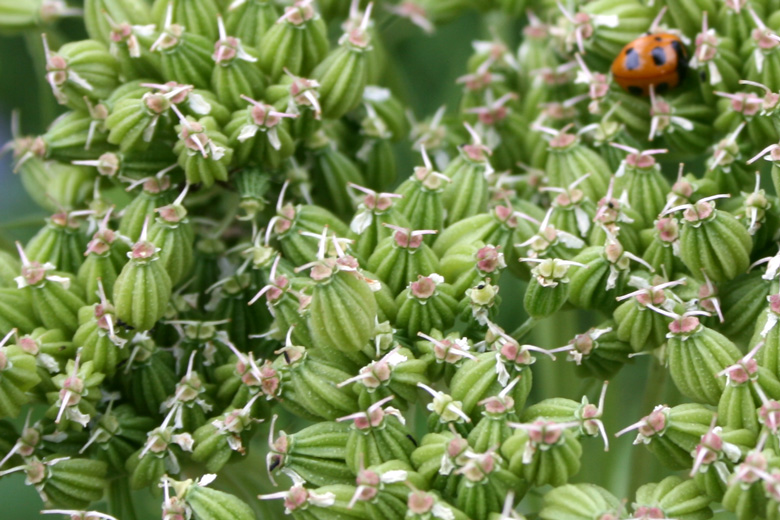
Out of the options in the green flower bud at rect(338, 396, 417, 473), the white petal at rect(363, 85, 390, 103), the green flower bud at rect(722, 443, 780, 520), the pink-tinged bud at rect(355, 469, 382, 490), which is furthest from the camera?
the white petal at rect(363, 85, 390, 103)

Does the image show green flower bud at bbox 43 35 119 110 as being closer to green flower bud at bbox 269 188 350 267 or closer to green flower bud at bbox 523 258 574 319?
green flower bud at bbox 269 188 350 267

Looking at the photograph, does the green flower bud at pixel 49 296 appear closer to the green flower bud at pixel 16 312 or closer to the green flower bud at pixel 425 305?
the green flower bud at pixel 16 312

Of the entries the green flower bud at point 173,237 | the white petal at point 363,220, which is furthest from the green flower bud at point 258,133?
the white petal at point 363,220

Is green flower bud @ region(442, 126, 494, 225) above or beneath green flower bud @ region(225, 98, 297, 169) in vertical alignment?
beneath

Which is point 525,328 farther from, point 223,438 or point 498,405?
point 223,438

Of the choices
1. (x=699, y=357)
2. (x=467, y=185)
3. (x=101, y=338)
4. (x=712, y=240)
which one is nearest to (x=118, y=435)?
(x=101, y=338)

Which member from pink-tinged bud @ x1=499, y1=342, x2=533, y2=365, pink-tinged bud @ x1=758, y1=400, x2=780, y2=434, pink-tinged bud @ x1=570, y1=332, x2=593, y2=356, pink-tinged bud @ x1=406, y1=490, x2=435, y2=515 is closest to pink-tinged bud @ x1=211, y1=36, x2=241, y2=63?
pink-tinged bud @ x1=499, y1=342, x2=533, y2=365
